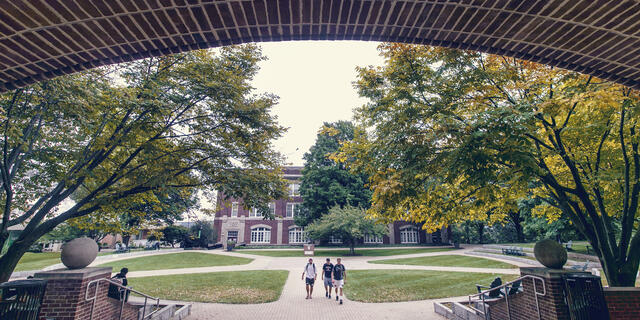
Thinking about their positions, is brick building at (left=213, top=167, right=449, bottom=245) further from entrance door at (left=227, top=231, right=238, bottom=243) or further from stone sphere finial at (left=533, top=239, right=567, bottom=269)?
stone sphere finial at (left=533, top=239, right=567, bottom=269)

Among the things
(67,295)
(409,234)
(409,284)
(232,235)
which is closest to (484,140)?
(67,295)

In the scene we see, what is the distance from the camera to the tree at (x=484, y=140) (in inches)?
215

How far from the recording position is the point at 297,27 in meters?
2.80

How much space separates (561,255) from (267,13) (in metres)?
6.85

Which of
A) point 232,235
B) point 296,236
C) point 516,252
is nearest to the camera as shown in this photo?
point 516,252

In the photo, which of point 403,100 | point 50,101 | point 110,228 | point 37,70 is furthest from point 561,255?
point 110,228

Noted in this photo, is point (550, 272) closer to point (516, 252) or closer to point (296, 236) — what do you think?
point (516, 252)

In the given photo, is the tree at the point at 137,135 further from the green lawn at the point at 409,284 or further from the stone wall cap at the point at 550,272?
the stone wall cap at the point at 550,272

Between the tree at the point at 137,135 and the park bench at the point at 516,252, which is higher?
the tree at the point at 137,135

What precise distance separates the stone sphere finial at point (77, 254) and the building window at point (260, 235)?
36161mm

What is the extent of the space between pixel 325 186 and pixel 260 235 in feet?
44.2

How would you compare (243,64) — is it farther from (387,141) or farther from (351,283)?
(351,283)

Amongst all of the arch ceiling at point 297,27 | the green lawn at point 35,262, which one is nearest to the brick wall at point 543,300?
the arch ceiling at point 297,27

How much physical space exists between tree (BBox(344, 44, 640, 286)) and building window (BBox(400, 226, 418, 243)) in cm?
3499
